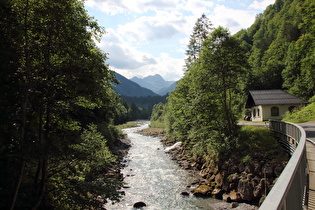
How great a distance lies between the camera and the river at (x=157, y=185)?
15.9 metres

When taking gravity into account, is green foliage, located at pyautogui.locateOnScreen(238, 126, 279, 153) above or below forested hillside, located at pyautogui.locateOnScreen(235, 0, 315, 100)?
below

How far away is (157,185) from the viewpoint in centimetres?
1983

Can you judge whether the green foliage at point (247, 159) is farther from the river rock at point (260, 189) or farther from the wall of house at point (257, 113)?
the wall of house at point (257, 113)

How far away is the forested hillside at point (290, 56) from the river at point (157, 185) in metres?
13.2

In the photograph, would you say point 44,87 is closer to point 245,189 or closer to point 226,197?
point 226,197

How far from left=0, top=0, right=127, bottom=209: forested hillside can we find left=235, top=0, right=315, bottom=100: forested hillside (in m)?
17.2

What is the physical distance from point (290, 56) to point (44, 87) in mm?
→ 67226

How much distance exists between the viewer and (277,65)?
65375 mm

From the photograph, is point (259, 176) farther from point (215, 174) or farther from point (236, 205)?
point (215, 174)

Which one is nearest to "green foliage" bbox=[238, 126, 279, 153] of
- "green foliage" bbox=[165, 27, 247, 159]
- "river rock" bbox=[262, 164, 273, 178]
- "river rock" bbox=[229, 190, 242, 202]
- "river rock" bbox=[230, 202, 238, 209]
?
"green foliage" bbox=[165, 27, 247, 159]

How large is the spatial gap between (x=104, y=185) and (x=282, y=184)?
856cm

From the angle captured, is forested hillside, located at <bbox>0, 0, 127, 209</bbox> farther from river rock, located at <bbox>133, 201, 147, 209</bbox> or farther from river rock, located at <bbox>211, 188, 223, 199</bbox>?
river rock, located at <bbox>211, 188, 223, 199</bbox>

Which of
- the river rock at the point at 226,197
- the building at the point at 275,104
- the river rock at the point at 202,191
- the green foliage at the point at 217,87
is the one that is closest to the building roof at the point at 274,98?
the building at the point at 275,104

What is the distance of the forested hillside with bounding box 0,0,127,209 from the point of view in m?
8.18
